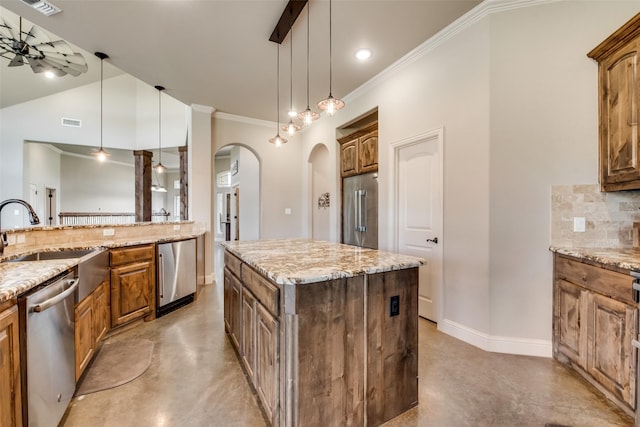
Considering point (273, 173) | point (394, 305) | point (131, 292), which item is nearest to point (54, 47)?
point (131, 292)

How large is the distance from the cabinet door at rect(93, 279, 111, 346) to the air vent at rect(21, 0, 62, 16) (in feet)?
7.92

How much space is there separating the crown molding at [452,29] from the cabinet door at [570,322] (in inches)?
89.3

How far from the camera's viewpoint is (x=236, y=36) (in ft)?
9.24

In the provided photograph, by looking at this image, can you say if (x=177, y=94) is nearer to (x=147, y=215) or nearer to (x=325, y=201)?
(x=325, y=201)

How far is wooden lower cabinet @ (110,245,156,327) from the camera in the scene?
2.72m

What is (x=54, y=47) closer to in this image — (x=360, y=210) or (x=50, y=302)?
(x=50, y=302)

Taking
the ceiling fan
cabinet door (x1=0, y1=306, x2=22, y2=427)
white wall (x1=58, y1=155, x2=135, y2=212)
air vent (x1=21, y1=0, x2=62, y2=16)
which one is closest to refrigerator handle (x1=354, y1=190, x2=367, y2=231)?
cabinet door (x1=0, y1=306, x2=22, y2=427)

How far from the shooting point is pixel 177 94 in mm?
4188

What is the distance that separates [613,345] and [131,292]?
12.8 ft

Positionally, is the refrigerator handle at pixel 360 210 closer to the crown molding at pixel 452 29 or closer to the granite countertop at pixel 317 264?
the crown molding at pixel 452 29

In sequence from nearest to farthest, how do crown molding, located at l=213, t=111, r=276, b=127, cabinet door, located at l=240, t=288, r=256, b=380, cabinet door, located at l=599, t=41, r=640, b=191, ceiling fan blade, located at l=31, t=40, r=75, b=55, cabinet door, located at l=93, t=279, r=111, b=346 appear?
cabinet door, located at l=240, t=288, r=256, b=380, cabinet door, located at l=599, t=41, r=640, b=191, cabinet door, located at l=93, t=279, r=111, b=346, ceiling fan blade, located at l=31, t=40, r=75, b=55, crown molding, located at l=213, t=111, r=276, b=127

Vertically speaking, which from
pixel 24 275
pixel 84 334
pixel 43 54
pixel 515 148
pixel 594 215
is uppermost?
pixel 43 54

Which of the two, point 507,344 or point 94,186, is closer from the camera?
point 507,344

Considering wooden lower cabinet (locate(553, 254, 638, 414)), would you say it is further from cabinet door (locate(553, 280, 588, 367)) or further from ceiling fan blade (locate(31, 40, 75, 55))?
ceiling fan blade (locate(31, 40, 75, 55))
